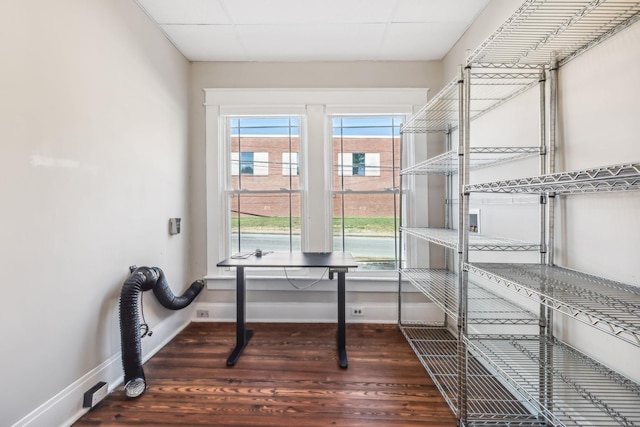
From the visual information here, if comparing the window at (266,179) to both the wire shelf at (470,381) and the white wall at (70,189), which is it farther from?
the wire shelf at (470,381)

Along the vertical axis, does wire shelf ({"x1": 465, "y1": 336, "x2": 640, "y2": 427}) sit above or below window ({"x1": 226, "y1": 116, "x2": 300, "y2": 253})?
below

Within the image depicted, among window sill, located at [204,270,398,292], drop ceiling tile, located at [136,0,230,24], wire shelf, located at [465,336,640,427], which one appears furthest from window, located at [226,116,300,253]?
wire shelf, located at [465,336,640,427]

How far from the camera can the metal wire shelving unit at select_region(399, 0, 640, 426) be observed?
1062mm

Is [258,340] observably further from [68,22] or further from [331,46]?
[331,46]

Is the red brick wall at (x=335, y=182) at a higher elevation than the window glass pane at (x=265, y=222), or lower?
higher

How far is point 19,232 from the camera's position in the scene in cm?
131

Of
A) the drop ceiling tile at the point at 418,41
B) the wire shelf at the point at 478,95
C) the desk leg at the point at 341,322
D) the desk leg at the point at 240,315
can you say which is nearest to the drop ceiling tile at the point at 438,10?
the drop ceiling tile at the point at 418,41

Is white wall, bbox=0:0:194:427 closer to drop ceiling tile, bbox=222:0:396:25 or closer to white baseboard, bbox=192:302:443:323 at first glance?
white baseboard, bbox=192:302:443:323

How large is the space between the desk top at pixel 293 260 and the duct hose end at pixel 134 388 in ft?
2.78

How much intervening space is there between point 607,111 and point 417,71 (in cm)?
186

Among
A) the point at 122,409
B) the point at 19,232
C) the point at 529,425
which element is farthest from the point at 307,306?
the point at 19,232

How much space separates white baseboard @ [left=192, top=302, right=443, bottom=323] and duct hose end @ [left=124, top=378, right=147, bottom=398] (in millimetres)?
1064

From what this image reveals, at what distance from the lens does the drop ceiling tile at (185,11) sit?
2.04 m

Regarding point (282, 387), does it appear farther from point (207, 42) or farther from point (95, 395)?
point (207, 42)
